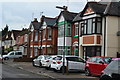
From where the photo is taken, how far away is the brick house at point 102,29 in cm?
2519

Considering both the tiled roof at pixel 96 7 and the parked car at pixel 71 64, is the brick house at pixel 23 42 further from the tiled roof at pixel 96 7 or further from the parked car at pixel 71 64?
the parked car at pixel 71 64

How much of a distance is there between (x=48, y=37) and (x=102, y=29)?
14330mm

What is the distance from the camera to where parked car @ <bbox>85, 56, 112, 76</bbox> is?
1622 centimetres

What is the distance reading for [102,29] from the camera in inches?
1009

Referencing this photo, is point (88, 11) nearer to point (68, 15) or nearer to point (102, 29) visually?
point (102, 29)

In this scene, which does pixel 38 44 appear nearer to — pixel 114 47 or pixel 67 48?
pixel 67 48

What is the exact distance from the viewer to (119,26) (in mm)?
25859

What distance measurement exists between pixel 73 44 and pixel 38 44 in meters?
11.9

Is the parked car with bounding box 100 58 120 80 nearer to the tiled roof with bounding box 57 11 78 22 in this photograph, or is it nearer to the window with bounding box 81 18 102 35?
the window with bounding box 81 18 102 35

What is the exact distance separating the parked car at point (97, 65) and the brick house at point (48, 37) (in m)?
19.5

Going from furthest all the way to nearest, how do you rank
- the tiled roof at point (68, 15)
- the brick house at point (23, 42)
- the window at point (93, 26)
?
the brick house at point (23, 42)
the tiled roof at point (68, 15)
the window at point (93, 26)

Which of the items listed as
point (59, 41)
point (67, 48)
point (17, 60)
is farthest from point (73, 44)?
point (17, 60)

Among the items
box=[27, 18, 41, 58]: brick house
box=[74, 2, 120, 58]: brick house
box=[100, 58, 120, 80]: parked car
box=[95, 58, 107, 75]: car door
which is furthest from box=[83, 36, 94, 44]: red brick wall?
box=[100, 58, 120, 80]: parked car

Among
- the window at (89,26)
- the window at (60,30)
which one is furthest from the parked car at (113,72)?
the window at (60,30)
